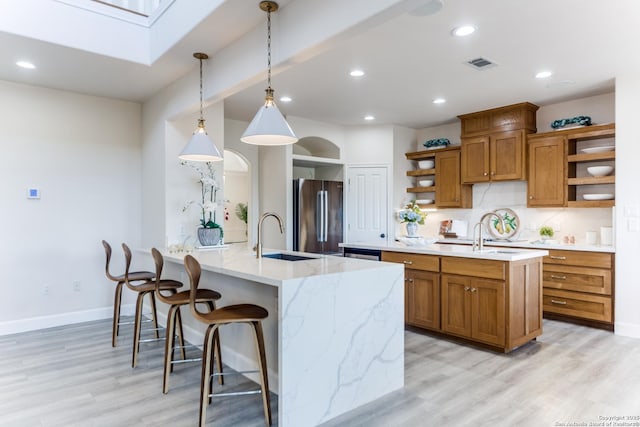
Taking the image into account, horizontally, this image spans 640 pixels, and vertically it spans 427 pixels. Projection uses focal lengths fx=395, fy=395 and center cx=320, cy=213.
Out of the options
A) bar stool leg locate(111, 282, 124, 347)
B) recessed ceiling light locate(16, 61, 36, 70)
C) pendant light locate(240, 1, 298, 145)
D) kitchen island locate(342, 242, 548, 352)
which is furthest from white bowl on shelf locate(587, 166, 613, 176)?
recessed ceiling light locate(16, 61, 36, 70)

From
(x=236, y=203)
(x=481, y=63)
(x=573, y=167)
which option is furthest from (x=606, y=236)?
(x=236, y=203)

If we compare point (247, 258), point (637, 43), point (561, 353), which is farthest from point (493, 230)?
point (247, 258)

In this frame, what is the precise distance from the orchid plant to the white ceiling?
3.21 ft

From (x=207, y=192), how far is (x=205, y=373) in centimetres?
266

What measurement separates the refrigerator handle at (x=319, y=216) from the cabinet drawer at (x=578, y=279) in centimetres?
310

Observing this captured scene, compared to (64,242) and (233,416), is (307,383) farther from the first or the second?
(64,242)

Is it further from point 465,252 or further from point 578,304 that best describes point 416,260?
point 578,304

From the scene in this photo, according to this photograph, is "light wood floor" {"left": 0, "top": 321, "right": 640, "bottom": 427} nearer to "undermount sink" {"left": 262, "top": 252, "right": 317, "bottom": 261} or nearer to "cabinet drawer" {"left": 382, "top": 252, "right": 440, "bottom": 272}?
"cabinet drawer" {"left": 382, "top": 252, "right": 440, "bottom": 272}

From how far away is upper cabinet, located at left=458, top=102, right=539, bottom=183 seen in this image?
17.0 ft

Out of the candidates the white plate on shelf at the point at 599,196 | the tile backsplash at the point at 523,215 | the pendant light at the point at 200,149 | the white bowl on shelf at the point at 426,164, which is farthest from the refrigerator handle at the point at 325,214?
the white plate on shelf at the point at 599,196

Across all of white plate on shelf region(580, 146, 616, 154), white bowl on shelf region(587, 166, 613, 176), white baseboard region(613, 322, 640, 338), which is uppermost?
white plate on shelf region(580, 146, 616, 154)

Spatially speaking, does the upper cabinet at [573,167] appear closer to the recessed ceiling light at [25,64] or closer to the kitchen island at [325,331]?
the kitchen island at [325,331]

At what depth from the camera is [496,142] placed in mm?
5426

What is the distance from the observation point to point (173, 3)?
3.28m
